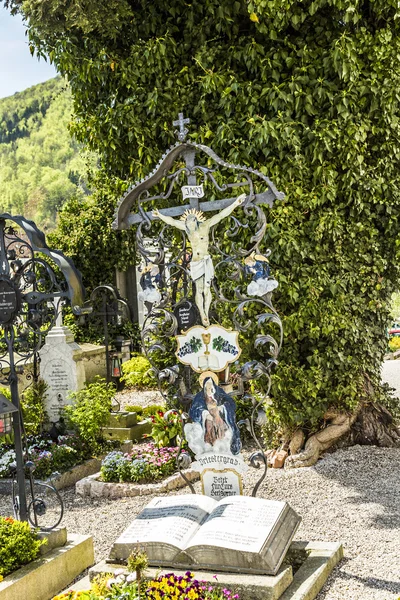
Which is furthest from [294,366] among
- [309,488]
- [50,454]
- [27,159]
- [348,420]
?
[27,159]

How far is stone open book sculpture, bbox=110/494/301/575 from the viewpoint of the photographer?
5.21 metres

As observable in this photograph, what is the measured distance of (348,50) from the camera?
8.96 metres

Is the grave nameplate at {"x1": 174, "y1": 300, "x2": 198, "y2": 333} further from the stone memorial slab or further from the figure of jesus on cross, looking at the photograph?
the stone memorial slab

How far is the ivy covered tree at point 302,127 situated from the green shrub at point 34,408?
3822 millimetres

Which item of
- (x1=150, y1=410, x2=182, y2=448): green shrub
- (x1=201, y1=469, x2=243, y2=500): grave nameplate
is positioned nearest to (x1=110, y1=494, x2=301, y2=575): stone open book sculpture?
(x1=201, y1=469, x2=243, y2=500): grave nameplate

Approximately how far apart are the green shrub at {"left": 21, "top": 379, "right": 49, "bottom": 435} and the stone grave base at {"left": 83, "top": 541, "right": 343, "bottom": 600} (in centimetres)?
571

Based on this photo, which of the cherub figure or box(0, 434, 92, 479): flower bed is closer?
the cherub figure

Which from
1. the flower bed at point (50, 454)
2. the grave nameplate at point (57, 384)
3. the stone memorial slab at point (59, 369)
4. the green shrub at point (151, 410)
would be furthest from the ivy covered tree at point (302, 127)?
the grave nameplate at point (57, 384)

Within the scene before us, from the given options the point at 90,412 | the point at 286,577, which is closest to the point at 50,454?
the point at 90,412

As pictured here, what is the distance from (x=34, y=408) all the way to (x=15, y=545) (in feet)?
19.1

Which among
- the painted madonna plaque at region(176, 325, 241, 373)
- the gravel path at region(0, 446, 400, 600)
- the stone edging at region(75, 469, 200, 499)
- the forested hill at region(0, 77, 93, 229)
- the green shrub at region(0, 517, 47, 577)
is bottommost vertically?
the gravel path at region(0, 446, 400, 600)

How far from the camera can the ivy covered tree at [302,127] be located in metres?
9.23

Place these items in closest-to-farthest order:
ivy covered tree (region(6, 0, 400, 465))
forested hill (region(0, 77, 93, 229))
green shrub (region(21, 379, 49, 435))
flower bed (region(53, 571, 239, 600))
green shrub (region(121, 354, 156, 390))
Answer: flower bed (region(53, 571, 239, 600)) < ivy covered tree (region(6, 0, 400, 465)) < green shrub (region(21, 379, 49, 435)) < green shrub (region(121, 354, 156, 390)) < forested hill (region(0, 77, 93, 229))

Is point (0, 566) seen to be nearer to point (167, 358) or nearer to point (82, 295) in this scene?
point (82, 295)
